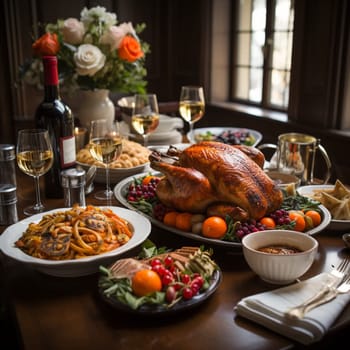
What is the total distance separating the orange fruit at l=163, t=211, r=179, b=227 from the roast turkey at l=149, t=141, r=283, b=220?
0.02m

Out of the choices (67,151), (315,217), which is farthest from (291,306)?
(67,151)

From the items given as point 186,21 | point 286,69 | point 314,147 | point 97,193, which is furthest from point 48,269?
point 186,21

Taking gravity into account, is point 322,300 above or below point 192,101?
below

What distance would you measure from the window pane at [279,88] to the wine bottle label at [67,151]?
2.25m

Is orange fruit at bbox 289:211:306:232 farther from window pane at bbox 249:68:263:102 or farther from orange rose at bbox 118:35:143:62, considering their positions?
window pane at bbox 249:68:263:102

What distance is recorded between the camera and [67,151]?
1.50 meters

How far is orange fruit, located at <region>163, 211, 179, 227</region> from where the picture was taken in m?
1.17

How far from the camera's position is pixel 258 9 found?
359 centimetres

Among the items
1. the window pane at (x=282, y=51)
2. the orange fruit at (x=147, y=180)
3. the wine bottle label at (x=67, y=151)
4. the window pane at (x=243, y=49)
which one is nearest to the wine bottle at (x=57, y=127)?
the wine bottle label at (x=67, y=151)

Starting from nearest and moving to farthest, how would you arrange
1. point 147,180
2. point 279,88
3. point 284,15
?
point 147,180 → point 284,15 → point 279,88

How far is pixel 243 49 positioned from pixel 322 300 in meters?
3.24

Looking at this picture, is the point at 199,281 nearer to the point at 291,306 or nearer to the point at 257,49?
the point at 291,306

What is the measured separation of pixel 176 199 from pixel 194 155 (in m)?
0.13

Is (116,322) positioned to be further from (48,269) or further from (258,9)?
(258,9)
